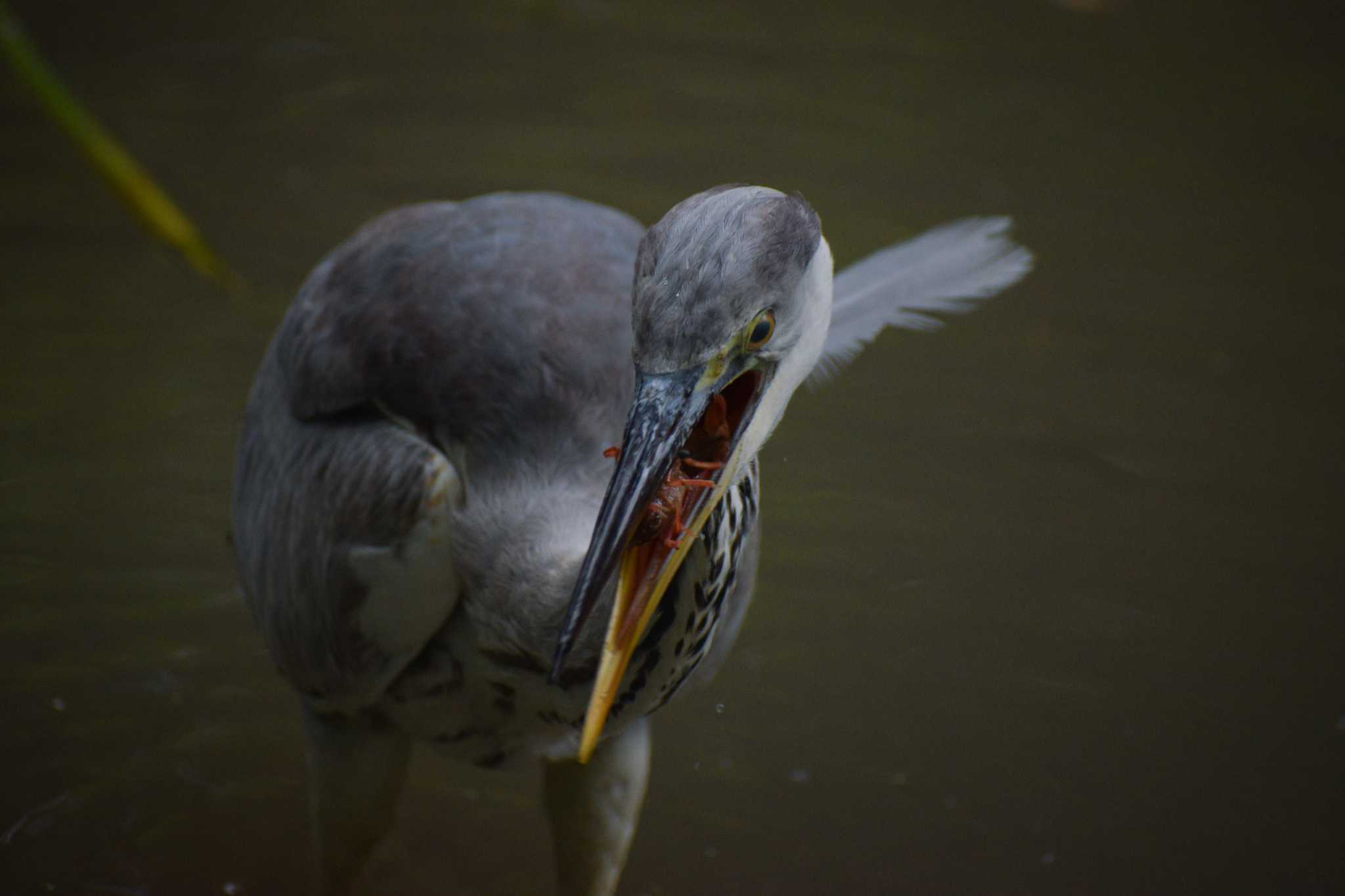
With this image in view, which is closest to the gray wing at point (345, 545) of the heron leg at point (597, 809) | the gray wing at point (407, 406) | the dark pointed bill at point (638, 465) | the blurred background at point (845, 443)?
the gray wing at point (407, 406)

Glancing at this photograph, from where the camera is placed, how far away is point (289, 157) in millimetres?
4984

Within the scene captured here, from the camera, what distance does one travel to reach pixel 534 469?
2293mm

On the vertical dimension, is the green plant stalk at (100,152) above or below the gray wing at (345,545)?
above

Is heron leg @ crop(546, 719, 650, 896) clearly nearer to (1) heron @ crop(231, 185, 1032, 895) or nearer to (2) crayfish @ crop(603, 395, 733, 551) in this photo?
(1) heron @ crop(231, 185, 1032, 895)

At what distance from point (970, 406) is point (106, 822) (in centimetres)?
238

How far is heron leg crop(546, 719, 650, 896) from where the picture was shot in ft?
8.53

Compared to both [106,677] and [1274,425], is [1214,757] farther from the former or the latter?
[106,677]

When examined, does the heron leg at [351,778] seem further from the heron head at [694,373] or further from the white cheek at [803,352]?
the white cheek at [803,352]

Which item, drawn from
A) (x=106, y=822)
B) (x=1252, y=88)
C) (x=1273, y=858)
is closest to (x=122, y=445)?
(x=106, y=822)

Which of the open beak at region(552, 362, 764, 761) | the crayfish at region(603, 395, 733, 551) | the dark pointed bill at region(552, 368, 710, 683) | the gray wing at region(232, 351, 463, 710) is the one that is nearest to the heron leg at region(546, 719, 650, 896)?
the gray wing at region(232, 351, 463, 710)

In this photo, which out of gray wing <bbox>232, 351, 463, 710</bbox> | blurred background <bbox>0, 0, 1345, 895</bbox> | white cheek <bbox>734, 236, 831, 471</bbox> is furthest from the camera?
blurred background <bbox>0, 0, 1345, 895</bbox>

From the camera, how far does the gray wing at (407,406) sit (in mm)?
2338

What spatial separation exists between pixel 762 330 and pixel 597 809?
116 cm

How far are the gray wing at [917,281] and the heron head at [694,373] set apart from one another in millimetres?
712
